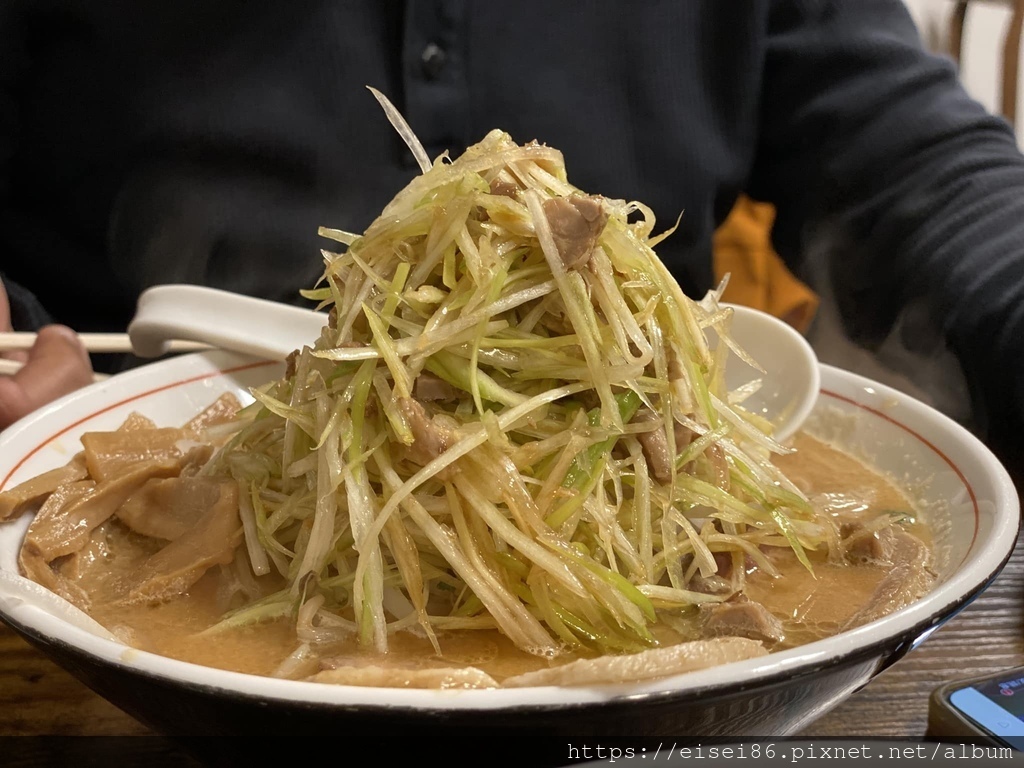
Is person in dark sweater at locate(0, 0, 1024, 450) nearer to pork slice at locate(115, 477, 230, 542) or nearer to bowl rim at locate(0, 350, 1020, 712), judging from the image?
pork slice at locate(115, 477, 230, 542)

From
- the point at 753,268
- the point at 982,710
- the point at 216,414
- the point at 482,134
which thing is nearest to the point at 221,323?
the point at 216,414

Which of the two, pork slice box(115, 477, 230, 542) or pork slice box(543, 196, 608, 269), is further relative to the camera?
pork slice box(115, 477, 230, 542)

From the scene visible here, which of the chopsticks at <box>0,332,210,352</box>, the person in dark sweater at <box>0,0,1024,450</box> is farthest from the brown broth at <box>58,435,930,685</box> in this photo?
the person in dark sweater at <box>0,0,1024,450</box>

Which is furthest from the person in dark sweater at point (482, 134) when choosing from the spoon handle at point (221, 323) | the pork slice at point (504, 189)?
the pork slice at point (504, 189)

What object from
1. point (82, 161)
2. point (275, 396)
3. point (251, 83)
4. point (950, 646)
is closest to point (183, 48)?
point (251, 83)

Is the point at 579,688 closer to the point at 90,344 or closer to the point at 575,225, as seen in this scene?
the point at 575,225

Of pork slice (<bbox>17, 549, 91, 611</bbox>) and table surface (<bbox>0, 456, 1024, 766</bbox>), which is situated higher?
pork slice (<bbox>17, 549, 91, 611</bbox>)

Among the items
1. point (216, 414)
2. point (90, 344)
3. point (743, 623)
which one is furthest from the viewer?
point (90, 344)
